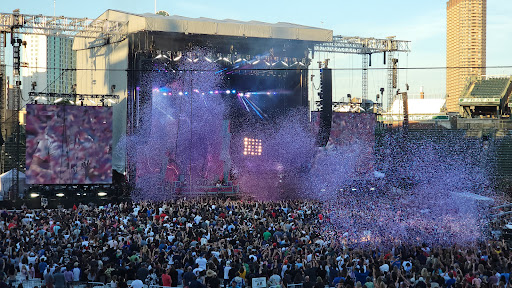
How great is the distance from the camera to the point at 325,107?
A: 114 ft

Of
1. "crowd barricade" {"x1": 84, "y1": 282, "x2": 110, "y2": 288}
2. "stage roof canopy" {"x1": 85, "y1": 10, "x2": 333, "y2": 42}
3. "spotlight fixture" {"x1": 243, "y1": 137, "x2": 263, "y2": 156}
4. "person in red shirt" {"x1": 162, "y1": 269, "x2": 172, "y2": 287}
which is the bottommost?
"crowd barricade" {"x1": 84, "y1": 282, "x2": 110, "y2": 288}

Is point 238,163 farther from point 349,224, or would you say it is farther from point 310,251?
point 310,251

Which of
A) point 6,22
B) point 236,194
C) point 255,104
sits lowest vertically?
point 236,194

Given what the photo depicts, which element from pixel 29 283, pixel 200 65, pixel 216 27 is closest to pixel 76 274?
pixel 29 283

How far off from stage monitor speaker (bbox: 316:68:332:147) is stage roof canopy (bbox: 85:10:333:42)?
3156mm

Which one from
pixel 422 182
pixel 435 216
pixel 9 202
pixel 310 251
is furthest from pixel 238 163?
pixel 310 251

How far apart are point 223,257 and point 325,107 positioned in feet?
73.8

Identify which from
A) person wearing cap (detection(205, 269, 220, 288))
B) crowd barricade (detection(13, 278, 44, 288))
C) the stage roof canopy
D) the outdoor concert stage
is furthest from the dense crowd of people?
the stage roof canopy

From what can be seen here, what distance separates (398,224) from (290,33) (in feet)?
62.3

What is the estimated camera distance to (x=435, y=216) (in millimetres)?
21016

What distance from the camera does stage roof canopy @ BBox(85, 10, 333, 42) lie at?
33.1 metres

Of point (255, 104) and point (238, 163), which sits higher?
point (255, 104)

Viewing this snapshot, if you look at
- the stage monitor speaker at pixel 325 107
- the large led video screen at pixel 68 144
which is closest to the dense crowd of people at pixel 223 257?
the large led video screen at pixel 68 144

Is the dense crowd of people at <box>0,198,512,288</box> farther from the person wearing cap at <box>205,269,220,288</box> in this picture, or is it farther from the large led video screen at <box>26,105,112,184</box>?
the large led video screen at <box>26,105,112,184</box>
